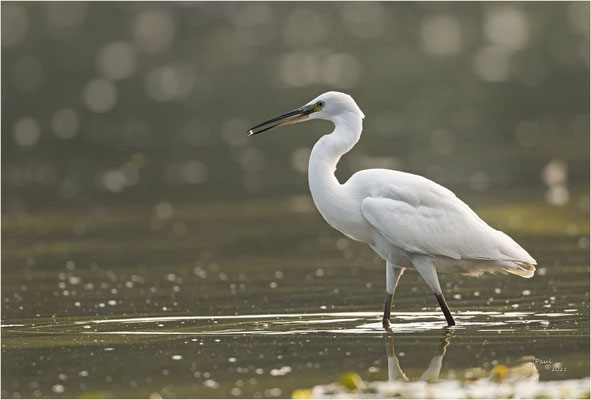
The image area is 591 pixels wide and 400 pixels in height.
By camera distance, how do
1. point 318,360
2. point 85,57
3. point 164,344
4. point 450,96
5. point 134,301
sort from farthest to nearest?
1. point 85,57
2. point 450,96
3. point 134,301
4. point 164,344
5. point 318,360

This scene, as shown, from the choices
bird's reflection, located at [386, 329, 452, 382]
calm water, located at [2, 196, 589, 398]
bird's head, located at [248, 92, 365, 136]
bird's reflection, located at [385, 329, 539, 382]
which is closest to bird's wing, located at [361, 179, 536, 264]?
calm water, located at [2, 196, 589, 398]

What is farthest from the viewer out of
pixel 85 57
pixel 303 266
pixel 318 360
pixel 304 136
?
pixel 85 57

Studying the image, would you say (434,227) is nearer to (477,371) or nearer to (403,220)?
(403,220)

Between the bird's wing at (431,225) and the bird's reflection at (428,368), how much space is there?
945 millimetres

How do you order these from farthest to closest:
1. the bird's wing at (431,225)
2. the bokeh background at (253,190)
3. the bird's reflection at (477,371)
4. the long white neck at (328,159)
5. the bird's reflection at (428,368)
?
the long white neck at (328,159), the bird's wing at (431,225), the bokeh background at (253,190), the bird's reflection at (428,368), the bird's reflection at (477,371)

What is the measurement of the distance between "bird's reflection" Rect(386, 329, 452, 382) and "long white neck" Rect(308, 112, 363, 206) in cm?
142

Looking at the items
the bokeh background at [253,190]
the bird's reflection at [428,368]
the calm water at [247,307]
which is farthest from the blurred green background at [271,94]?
the bird's reflection at [428,368]

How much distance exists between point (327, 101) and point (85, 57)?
32.7 m

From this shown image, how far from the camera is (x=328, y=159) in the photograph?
10398 mm

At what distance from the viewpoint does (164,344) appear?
9.53 metres

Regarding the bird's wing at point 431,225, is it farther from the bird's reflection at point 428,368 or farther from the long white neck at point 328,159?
the bird's reflection at point 428,368

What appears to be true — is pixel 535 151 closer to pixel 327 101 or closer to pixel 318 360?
pixel 327 101

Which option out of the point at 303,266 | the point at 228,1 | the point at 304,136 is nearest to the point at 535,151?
the point at 304,136

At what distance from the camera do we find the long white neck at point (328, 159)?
1031cm
